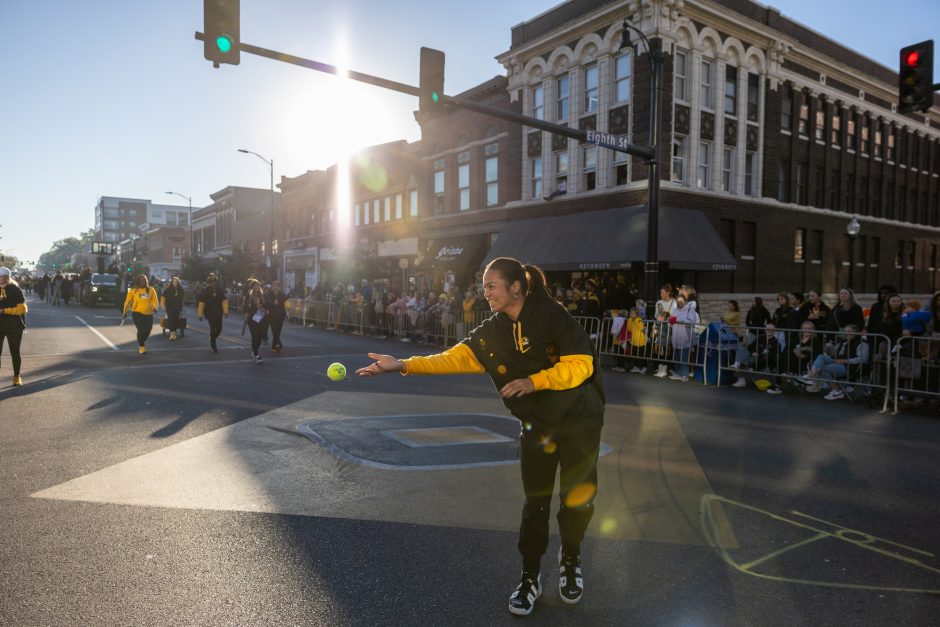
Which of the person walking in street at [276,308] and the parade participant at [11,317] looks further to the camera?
the person walking in street at [276,308]

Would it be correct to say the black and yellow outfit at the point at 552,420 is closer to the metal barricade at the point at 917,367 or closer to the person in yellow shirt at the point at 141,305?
the metal barricade at the point at 917,367

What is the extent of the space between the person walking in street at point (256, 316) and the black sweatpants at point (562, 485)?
11.8 meters

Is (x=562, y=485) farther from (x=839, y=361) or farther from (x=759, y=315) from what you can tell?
(x=759, y=315)

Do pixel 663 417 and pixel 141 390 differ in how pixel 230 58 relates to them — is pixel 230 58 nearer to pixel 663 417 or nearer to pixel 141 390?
pixel 141 390

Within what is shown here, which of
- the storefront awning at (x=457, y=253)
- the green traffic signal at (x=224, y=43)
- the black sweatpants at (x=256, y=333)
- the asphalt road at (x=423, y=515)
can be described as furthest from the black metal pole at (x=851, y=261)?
the green traffic signal at (x=224, y=43)

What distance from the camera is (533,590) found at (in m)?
3.50

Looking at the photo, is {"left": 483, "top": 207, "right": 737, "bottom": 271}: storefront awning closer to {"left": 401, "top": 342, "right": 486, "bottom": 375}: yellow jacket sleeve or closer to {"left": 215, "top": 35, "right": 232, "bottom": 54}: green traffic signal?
{"left": 215, "top": 35, "right": 232, "bottom": 54}: green traffic signal

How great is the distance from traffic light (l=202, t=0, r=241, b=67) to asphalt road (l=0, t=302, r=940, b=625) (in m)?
5.19

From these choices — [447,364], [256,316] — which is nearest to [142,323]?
[256,316]

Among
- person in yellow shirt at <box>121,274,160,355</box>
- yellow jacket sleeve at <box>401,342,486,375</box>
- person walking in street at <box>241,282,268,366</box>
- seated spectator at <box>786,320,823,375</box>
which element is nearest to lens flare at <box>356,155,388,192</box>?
person in yellow shirt at <box>121,274,160,355</box>

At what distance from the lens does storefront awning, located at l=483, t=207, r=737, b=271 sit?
20594 millimetres

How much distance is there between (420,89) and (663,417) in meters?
6.85

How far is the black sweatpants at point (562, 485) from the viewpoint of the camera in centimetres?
352

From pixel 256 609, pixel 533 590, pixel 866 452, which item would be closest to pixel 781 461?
pixel 866 452
